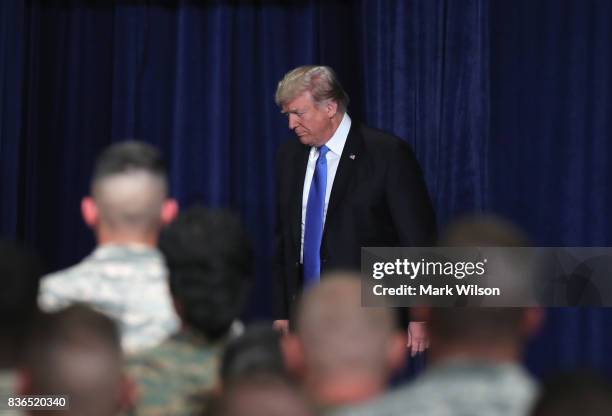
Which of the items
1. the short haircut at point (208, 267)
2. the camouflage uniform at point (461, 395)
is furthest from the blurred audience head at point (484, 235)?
the short haircut at point (208, 267)

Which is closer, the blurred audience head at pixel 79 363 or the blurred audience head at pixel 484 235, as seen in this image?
the blurred audience head at pixel 79 363

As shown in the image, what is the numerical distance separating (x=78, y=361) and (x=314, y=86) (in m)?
2.16

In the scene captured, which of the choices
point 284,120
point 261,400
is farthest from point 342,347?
point 284,120

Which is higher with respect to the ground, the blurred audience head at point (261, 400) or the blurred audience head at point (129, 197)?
the blurred audience head at point (129, 197)

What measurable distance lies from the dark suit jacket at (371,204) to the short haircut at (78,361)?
192 cm

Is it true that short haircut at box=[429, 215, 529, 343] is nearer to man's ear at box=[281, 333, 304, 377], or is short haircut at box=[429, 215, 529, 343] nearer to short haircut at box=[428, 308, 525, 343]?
short haircut at box=[428, 308, 525, 343]

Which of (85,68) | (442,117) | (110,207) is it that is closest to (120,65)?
(85,68)

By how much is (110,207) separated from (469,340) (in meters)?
0.87

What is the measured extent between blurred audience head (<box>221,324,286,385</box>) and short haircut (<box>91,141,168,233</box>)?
1.37ft

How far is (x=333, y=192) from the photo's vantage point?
3459 mm

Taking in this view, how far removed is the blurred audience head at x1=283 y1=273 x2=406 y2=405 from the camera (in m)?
1.48

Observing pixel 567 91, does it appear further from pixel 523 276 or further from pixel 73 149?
pixel 523 276

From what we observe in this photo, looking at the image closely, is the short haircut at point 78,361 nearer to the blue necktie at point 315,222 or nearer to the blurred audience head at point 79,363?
the blurred audience head at point 79,363

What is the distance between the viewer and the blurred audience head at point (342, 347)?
1479 mm
